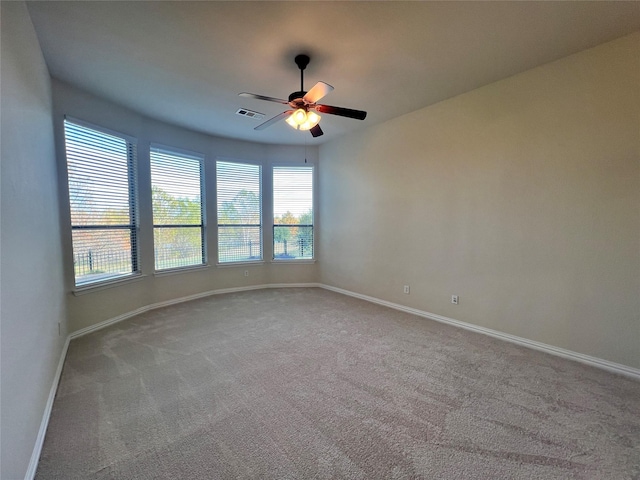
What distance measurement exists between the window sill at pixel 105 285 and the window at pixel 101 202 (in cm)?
5

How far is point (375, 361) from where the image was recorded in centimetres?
268

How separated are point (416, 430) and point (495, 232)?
239 centimetres

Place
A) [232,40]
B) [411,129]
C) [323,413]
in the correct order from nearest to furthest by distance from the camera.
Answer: [323,413] → [232,40] → [411,129]

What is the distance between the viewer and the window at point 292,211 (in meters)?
5.54

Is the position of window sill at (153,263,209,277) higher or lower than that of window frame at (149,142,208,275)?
lower

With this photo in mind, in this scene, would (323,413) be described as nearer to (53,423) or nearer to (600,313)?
(53,423)

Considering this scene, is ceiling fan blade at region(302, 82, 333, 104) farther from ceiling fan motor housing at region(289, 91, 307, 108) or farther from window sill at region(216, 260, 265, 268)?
window sill at region(216, 260, 265, 268)

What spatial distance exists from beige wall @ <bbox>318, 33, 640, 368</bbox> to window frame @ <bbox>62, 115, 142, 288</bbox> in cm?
357

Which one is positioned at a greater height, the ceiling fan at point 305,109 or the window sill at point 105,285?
the ceiling fan at point 305,109

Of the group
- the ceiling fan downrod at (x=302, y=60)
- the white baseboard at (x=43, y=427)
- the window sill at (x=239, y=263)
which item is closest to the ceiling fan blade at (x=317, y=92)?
the ceiling fan downrod at (x=302, y=60)

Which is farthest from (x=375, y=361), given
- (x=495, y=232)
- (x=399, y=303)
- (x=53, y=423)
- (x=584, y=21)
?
(x=584, y=21)

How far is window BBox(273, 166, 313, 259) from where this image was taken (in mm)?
5535

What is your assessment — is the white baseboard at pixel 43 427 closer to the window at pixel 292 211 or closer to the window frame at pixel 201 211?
the window frame at pixel 201 211

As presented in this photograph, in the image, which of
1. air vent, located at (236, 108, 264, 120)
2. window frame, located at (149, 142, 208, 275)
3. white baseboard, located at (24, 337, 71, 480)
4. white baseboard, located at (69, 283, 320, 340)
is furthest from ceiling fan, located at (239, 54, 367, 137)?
white baseboard, located at (69, 283, 320, 340)
